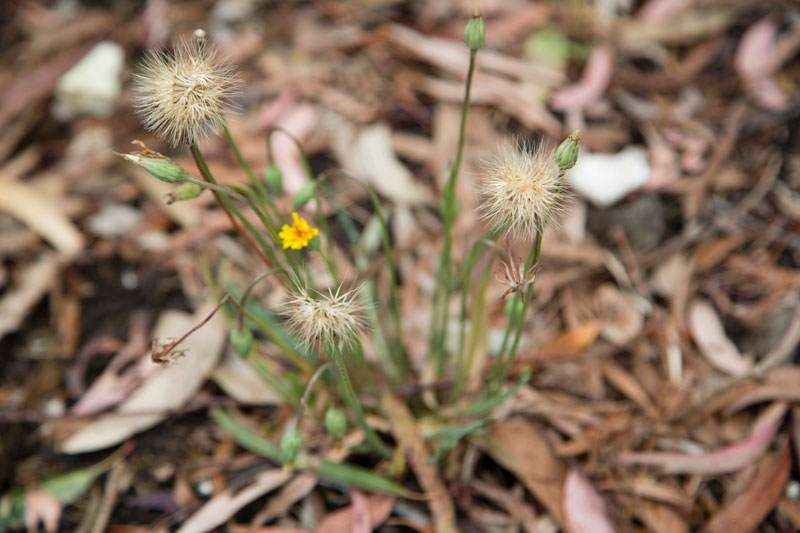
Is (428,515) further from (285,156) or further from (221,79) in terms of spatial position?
(285,156)

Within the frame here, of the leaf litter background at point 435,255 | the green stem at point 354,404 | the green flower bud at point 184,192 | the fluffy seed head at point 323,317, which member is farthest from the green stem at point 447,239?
the green flower bud at point 184,192

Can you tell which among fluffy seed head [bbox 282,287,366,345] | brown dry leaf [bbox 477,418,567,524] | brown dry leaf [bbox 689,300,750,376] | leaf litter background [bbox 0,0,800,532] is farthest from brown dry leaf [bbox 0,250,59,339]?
brown dry leaf [bbox 689,300,750,376]

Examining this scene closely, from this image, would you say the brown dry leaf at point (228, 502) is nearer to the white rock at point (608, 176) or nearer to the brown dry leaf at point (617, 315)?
the brown dry leaf at point (617, 315)

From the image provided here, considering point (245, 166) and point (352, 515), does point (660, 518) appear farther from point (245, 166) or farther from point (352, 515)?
point (245, 166)

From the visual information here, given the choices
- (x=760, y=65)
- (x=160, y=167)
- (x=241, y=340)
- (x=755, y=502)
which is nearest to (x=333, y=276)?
(x=241, y=340)

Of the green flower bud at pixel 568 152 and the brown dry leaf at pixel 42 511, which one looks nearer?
the green flower bud at pixel 568 152

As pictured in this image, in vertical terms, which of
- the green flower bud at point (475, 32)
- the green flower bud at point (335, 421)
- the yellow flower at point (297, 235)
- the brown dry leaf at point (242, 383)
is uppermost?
the green flower bud at point (475, 32)
